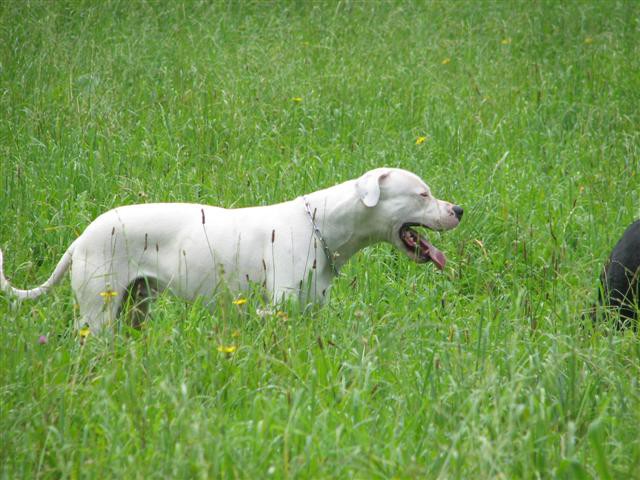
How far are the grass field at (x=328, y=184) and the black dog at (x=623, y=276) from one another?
12 centimetres

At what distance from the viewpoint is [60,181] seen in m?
6.04

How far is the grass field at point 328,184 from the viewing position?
10.1 ft

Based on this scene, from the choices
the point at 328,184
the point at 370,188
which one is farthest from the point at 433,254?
the point at 328,184

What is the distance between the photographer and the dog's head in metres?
4.66

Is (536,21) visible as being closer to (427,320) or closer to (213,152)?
(213,152)

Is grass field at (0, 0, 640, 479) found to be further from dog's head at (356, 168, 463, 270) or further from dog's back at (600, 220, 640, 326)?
dog's head at (356, 168, 463, 270)

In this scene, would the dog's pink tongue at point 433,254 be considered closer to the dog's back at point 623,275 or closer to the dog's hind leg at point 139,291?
the dog's back at point 623,275

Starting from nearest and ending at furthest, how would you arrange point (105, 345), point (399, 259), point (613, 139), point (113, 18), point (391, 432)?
point (391, 432), point (105, 345), point (399, 259), point (613, 139), point (113, 18)

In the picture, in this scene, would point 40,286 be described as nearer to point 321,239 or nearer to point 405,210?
point 321,239

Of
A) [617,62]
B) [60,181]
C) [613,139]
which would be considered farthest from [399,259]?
[617,62]

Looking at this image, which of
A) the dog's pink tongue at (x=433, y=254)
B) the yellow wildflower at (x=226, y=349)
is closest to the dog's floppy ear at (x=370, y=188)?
the dog's pink tongue at (x=433, y=254)

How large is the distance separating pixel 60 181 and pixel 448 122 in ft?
9.71

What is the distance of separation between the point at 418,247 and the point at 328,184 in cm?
155

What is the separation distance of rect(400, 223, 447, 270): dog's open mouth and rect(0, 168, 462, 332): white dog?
0.11 ft
